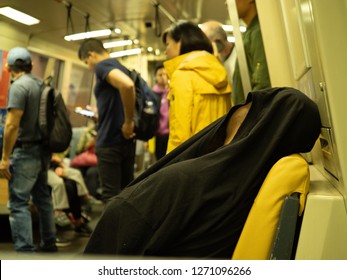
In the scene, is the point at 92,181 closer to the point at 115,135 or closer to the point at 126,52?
the point at 115,135

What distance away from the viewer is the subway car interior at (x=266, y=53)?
745mm

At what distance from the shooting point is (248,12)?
5.63ft

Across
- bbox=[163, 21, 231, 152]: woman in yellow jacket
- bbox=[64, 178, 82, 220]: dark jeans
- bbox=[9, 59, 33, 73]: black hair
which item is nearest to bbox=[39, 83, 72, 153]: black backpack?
bbox=[163, 21, 231, 152]: woman in yellow jacket

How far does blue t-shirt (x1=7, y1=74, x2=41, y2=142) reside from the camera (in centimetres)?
134

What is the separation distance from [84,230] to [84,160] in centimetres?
109

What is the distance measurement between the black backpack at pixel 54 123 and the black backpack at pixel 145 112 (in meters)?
0.39

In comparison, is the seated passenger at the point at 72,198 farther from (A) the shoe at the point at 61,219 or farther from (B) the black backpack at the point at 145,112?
(B) the black backpack at the point at 145,112

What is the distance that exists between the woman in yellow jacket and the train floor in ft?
2.06

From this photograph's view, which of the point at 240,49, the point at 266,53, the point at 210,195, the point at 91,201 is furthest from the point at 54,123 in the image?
the point at 91,201

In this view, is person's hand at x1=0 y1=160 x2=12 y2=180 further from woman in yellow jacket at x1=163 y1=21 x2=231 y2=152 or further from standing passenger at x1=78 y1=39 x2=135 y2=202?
woman in yellow jacket at x1=163 y1=21 x2=231 y2=152

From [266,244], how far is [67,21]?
0.85 meters
